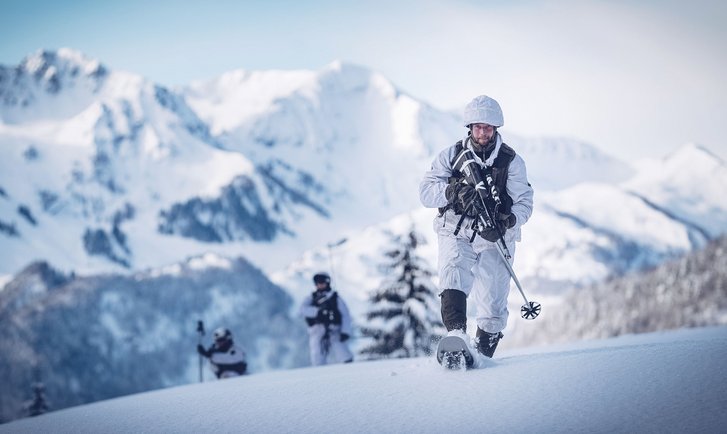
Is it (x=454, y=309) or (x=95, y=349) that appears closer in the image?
(x=454, y=309)

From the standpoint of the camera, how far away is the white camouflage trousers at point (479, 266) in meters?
6.95

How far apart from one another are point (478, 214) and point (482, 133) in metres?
0.83

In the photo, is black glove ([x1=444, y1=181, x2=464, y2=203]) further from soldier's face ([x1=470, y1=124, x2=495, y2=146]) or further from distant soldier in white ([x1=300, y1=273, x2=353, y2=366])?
distant soldier in white ([x1=300, y1=273, x2=353, y2=366])

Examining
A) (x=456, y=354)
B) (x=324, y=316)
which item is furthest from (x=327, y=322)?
(x=456, y=354)

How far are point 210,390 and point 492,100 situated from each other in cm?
402

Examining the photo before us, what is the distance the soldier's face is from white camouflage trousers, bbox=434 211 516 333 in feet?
2.58

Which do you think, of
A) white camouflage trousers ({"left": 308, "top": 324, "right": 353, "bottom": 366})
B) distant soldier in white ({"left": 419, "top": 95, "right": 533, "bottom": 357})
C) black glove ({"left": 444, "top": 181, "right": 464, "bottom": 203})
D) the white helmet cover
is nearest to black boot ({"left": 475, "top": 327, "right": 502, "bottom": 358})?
distant soldier in white ({"left": 419, "top": 95, "right": 533, "bottom": 357})

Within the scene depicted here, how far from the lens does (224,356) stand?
13805 millimetres

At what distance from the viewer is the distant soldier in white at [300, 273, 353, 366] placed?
44.9 feet

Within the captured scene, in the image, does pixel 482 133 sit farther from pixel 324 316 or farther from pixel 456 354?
pixel 324 316

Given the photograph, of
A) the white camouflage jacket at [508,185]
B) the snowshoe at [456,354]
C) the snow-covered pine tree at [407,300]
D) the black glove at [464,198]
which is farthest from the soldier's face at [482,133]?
the snow-covered pine tree at [407,300]

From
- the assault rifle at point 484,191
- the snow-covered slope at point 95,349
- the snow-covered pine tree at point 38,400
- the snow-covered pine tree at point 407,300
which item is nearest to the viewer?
the assault rifle at point 484,191

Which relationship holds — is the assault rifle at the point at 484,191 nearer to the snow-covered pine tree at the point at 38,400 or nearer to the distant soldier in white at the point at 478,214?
the distant soldier in white at the point at 478,214

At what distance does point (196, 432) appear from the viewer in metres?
5.02
